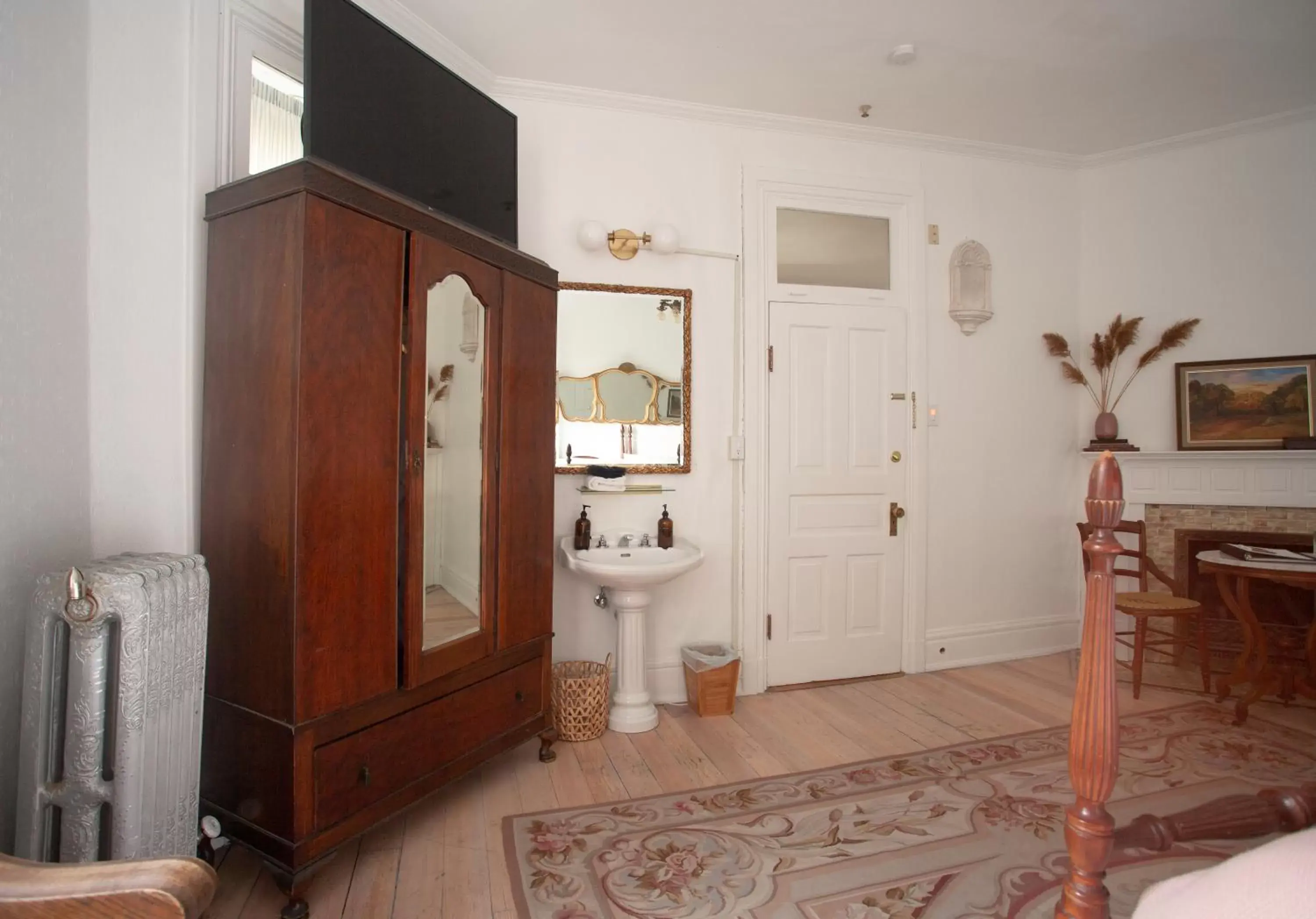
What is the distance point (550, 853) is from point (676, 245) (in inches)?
103

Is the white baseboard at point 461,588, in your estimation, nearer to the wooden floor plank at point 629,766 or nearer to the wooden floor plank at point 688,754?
the wooden floor plank at point 629,766

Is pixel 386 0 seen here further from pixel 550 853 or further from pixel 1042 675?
pixel 1042 675

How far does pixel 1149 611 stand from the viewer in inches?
130

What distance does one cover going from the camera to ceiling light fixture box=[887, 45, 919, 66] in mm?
2863

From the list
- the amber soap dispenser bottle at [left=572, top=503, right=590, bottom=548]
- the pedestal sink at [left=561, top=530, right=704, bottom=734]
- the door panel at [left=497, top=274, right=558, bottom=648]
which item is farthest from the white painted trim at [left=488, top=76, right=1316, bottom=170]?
the pedestal sink at [left=561, top=530, right=704, bottom=734]

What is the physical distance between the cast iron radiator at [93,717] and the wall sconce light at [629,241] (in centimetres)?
227

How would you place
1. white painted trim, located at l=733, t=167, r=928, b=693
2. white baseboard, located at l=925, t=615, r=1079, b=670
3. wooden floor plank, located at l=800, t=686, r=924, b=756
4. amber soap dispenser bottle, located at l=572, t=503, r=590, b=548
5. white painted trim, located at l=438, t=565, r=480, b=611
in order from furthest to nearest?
1. white baseboard, located at l=925, t=615, r=1079, b=670
2. white painted trim, located at l=733, t=167, r=928, b=693
3. amber soap dispenser bottle, located at l=572, t=503, r=590, b=548
4. wooden floor plank, located at l=800, t=686, r=924, b=756
5. white painted trim, located at l=438, t=565, r=480, b=611

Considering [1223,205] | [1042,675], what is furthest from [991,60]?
[1042,675]

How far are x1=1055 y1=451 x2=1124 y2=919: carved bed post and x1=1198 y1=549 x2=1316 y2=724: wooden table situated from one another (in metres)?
2.58

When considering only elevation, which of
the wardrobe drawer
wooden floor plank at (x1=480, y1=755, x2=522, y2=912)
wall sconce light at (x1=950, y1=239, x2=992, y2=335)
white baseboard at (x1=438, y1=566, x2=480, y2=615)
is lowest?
wooden floor plank at (x1=480, y1=755, x2=522, y2=912)

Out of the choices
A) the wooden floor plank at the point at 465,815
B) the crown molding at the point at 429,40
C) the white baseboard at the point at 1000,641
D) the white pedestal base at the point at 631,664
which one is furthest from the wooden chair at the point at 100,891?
the white baseboard at the point at 1000,641

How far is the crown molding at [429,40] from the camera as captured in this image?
2490 mm

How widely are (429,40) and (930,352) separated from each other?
9.68ft

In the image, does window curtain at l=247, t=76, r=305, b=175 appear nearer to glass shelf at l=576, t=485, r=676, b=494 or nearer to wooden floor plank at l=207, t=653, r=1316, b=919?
glass shelf at l=576, t=485, r=676, b=494
